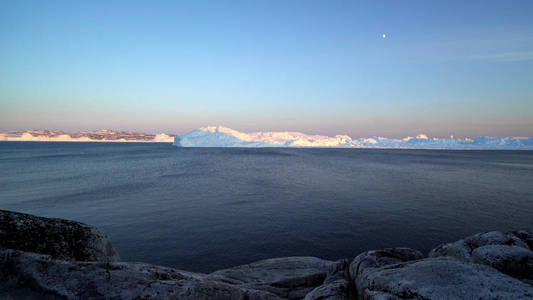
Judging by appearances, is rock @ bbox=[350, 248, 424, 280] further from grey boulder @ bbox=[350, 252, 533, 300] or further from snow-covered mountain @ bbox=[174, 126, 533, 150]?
snow-covered mountain @ bbox=[174, 126, 533, 150]

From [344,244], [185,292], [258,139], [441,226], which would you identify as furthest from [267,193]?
[258,139]

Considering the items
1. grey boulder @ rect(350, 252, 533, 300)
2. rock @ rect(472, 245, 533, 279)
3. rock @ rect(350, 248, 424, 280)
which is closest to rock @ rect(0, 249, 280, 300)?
grey boulder @ rect(350, 252, 533, 300)

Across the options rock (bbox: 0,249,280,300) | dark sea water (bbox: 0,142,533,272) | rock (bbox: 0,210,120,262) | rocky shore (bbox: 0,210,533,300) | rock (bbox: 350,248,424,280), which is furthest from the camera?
dark sea water (bbox: 0,142,533,272)

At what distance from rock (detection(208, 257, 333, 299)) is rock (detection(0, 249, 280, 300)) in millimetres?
2584

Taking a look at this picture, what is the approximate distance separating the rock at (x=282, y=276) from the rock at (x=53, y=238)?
2.89 metres

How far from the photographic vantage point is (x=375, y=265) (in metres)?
5.62

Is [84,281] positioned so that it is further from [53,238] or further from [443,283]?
[443,283]

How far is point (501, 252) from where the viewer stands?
17.3ft

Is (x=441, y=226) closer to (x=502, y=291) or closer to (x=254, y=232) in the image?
(x=254, y=232)

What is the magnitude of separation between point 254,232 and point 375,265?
9055 millimetres

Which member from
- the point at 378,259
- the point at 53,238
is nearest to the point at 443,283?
the point at 378,259

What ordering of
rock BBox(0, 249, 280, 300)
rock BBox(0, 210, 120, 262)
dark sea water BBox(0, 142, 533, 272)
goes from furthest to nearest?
Result: dark sea water BBox(0, 142, 533, 272) < rock BBox(0, 210, 120, 262) < rock BBox(0, 249, 280, 300)

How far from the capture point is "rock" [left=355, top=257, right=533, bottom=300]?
11.2 ft

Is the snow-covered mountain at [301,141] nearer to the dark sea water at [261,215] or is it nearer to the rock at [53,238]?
the dark sea water at [261,215]
